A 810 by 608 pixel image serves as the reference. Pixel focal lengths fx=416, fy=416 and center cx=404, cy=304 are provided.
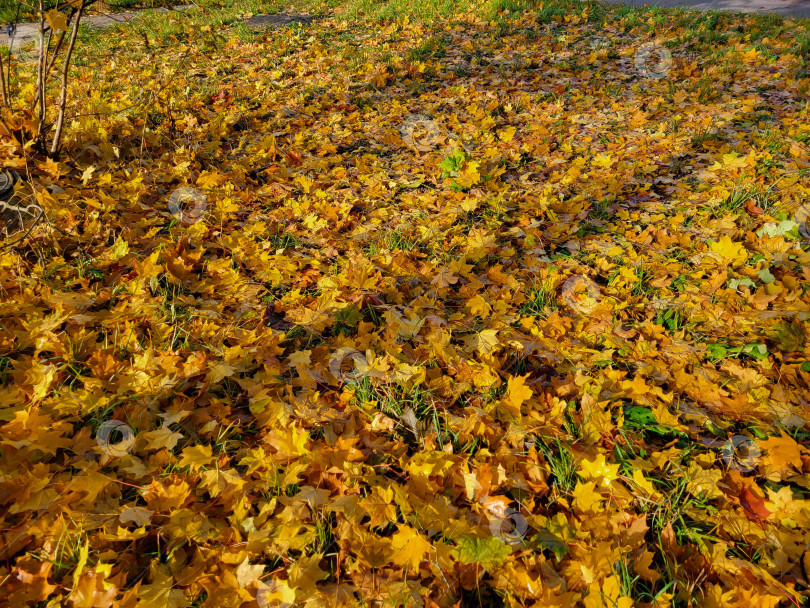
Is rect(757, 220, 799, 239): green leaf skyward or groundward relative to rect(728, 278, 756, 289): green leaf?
skyward

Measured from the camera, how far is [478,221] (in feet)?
9.96

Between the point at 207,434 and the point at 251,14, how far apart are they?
8.62 metres

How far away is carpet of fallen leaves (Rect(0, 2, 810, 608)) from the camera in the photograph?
127 centimetres

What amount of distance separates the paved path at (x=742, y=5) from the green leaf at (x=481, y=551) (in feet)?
33.3

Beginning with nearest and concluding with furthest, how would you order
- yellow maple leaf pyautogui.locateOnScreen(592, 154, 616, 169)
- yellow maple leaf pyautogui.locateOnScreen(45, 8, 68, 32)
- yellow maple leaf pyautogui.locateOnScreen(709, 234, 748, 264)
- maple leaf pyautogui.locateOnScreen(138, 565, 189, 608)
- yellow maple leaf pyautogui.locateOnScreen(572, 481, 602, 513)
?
maple leaf pyautogui.locateOnScreen(138, 565, 189, 608), yellow maple leaf pyautogui.locateOnScreen(572, 481, 602, 513), yellow maple leaf pyautogui.locateOnScreen(45, 8, 68, 32), yellow maple leaf pyautogui.locateOnScreen(709, 234, 748, 264), yellow maple leaf pyautogui.locateOnScreen(592, 154, 616, 169)

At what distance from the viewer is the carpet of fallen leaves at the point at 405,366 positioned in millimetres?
1270

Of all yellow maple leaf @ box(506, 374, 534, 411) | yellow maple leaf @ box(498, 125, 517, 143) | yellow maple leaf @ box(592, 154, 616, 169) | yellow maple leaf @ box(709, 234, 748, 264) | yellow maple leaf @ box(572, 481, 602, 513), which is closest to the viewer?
yellow maple leaf @ box(572, 481, 602, 513)

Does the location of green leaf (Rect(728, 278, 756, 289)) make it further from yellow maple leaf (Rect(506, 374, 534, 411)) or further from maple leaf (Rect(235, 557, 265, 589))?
maple leaf (Rect(235, 557, 265, 589))

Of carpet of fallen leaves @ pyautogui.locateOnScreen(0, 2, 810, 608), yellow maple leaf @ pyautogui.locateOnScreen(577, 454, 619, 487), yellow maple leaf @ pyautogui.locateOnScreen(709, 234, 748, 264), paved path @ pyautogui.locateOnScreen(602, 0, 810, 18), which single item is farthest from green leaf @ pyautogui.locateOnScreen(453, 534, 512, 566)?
paved path @ pyautogui.locateOnScreen(602, 0, 810, 18)

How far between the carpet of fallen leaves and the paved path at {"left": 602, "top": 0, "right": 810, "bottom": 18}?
20.1 ft

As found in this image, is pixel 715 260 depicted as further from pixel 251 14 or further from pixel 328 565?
pixel 251 14

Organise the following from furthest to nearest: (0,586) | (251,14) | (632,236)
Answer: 1. (251,14)
2. (632,236)
3. (0,586)

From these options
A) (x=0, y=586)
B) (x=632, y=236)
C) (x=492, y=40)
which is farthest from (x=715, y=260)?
(x=492, y=40)

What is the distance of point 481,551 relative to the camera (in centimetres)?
129
